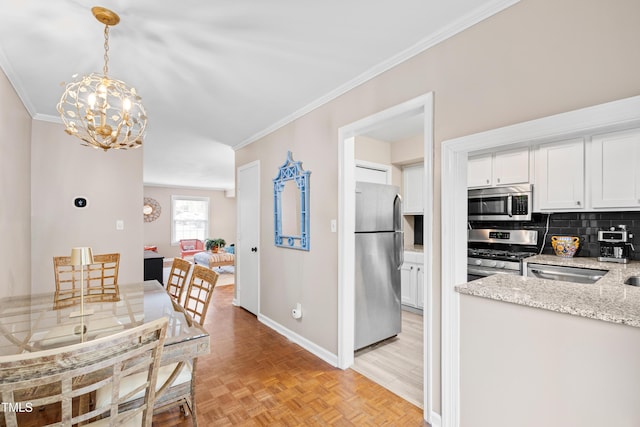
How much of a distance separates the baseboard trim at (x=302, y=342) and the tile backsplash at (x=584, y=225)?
8.23 feet

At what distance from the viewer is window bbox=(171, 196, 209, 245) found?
959cm

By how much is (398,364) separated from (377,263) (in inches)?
36.5

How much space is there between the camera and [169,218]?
9.47 m

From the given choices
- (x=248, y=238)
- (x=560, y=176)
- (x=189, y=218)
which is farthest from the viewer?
(x=189, y=218)

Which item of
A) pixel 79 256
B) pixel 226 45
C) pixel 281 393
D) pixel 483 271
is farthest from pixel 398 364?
pixel 226 45

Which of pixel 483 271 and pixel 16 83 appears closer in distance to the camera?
pixel 16 83

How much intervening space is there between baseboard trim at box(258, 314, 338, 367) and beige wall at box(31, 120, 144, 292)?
1845mm

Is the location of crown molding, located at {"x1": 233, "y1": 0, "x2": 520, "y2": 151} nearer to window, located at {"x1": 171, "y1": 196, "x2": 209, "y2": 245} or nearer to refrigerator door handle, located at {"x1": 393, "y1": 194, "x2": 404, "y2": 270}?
refrigerator door handle, located at {"x1": 393, "y1": 194, "x2": 404, "y2": 270}

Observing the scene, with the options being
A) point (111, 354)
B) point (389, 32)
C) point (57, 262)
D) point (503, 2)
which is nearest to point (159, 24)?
point (389, 32)

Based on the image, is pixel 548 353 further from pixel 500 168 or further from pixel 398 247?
pixel 500 168

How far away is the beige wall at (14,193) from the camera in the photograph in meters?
2.30

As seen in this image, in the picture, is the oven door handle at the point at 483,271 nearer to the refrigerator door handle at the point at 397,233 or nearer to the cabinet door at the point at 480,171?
the refrigerator door handle at the point at 397,233

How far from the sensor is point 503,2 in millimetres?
1529

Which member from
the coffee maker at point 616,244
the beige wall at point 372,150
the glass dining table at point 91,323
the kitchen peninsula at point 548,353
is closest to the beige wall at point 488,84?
the kitchen peninsula at point 548,353
